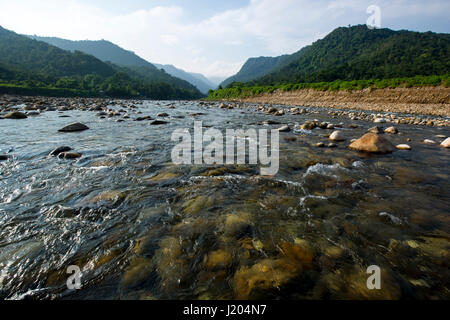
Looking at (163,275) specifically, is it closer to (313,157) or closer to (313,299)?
(313,299)

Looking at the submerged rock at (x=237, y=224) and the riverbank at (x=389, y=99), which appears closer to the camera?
the submerged rock at (x=237, y=224)

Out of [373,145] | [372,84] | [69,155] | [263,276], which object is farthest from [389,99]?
[69,155]

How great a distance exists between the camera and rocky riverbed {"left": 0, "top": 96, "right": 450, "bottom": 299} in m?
2.20

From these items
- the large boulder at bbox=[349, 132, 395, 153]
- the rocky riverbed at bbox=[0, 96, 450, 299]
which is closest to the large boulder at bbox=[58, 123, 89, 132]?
the rocky riverbed at bbox=[0, 96, 450, 299]

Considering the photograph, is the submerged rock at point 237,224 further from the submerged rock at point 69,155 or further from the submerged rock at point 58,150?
the submerged rock at point 58,150

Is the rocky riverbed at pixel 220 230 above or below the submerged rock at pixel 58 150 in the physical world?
below

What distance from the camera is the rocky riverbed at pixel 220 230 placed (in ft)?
7.22

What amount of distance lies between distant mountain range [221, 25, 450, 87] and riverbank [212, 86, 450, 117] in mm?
21799

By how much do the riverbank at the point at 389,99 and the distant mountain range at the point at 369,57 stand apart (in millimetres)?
21799

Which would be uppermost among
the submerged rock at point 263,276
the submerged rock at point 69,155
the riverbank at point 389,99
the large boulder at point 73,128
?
the riverbank at point 389,99

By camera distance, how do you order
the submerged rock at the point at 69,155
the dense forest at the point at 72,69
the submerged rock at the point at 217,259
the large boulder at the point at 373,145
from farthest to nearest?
the dense forest at the point at 72,69 → the large boulder at the point at 373,145 → the submerged rock at the point at 69,155 → the submerged rock at the point at 217,259

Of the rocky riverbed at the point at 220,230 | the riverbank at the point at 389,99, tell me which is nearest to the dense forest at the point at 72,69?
the riverbank at the point at 389,99

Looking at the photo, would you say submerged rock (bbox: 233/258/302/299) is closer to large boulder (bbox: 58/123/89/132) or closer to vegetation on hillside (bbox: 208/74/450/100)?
large boulder (bbox: 58/123/89/132)

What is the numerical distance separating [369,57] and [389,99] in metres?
74.4
